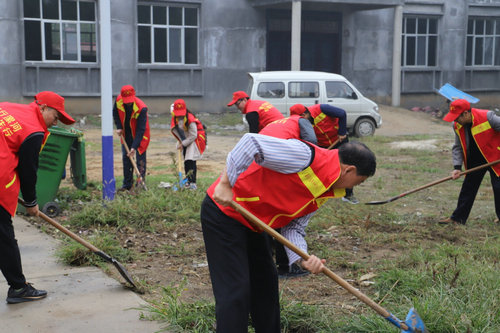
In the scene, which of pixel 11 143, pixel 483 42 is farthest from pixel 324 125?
pixel 483 42

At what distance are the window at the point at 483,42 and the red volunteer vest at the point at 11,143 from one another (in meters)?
25.3

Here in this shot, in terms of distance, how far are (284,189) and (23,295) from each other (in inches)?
95.8

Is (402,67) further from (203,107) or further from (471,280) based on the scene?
(471,280)

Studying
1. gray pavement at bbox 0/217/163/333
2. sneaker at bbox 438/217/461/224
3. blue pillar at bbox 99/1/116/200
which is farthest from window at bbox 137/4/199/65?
gray pavement at bbox 0/217/163/333

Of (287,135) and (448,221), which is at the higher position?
(287,135)

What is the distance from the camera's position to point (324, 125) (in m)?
8.80

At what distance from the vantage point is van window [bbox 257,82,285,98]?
17000mm

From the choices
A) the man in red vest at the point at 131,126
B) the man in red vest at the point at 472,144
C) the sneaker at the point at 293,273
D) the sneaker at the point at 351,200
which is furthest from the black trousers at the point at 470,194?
the man in red vest at the point at 131,126

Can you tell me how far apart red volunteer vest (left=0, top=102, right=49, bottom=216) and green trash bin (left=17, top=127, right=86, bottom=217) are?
3148mm

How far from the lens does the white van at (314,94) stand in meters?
17.1

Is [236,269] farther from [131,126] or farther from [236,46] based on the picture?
[236,46]

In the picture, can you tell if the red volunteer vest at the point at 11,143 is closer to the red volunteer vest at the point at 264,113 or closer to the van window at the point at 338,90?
the red volunteer vest at the point at 264,113

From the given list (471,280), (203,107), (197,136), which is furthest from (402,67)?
(471,280)

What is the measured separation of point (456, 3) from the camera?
26.3m
